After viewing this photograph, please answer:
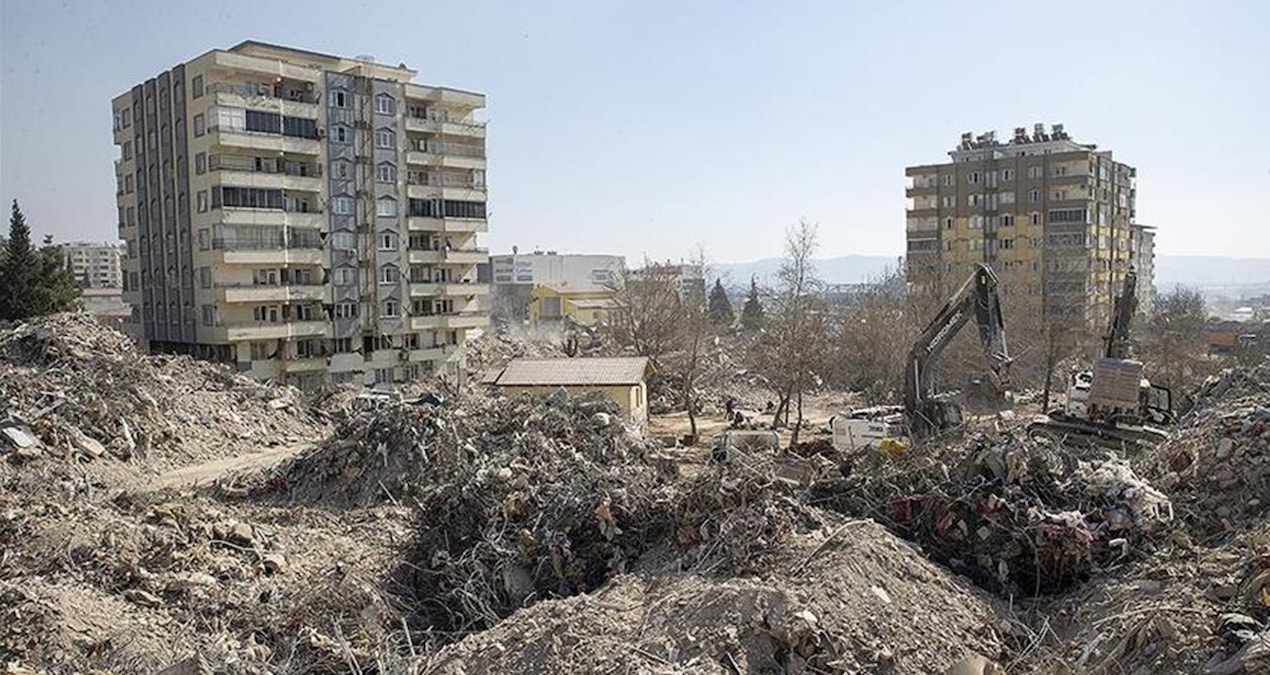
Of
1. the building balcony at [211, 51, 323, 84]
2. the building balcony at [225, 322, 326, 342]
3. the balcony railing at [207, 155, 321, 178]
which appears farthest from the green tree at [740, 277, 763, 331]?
the building balcony at [211, 51, 323, 84]

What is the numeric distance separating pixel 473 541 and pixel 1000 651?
5.30m

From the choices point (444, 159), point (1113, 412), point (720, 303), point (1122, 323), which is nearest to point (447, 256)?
point (444, 159)

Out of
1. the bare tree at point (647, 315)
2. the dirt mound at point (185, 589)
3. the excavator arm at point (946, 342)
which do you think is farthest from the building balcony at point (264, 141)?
the excavator arm at point (946, 342)

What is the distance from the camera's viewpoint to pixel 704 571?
8.34 metres

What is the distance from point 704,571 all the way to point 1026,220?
42752 mm

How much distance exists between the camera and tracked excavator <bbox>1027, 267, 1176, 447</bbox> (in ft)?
50.5

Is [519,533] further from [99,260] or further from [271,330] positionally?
[99,260]

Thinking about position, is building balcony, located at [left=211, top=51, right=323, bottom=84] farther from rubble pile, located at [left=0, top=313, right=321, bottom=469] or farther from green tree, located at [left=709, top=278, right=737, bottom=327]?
green tree, located at [left=709, top=278, right=737, bottom=327]

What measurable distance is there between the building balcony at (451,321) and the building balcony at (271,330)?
3.95 meters

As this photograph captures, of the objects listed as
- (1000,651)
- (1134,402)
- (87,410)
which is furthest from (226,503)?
(1134,402)

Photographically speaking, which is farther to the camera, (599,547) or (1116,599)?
(599,547)

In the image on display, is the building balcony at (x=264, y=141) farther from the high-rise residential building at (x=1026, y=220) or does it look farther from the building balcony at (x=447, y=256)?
the high-rise residential building at (x=1026, y=220)

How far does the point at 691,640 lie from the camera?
269 inches

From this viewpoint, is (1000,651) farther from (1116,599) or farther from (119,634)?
(119,634)
